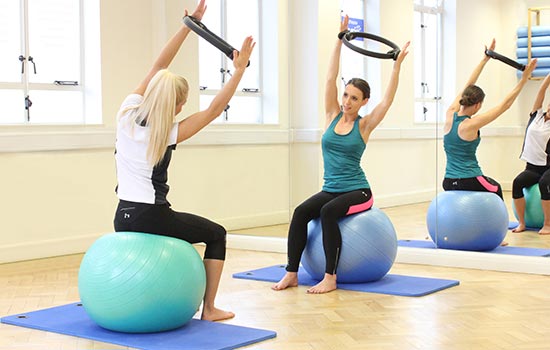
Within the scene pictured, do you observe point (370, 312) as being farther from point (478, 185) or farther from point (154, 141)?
point (478, 185)

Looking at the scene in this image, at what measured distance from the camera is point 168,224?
371 cm

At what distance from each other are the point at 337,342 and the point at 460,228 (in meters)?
2.16

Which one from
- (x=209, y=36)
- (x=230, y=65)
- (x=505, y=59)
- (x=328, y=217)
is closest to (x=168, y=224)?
(x=209, y=36)

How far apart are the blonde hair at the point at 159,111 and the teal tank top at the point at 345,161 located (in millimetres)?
1501

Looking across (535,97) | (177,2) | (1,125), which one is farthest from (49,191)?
(535,97)

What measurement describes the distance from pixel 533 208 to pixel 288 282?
1.63 m

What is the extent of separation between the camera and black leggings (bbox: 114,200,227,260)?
12.0 feet

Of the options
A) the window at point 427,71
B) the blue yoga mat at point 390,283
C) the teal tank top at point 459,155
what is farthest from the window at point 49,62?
the teal tank top at point 459,155

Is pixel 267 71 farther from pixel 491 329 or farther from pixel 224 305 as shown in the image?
pixel 491 329

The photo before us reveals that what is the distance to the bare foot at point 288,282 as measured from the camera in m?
4.76

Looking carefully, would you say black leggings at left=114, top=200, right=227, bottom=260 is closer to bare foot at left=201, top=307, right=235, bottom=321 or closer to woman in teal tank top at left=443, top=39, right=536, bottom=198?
bare foot at left=201, top=307, right=235, bottom=321

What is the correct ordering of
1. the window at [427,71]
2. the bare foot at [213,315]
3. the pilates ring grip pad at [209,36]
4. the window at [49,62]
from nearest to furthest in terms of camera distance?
the pilates ring grip pad at [209,36] < the bare foot at [213,315] < the window at [427,71] < the window at [49,62]

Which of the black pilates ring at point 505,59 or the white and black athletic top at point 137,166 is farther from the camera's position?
the black pilates ring at point 505,59

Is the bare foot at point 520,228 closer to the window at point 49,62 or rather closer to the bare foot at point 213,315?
the bare foot at point 213,315
